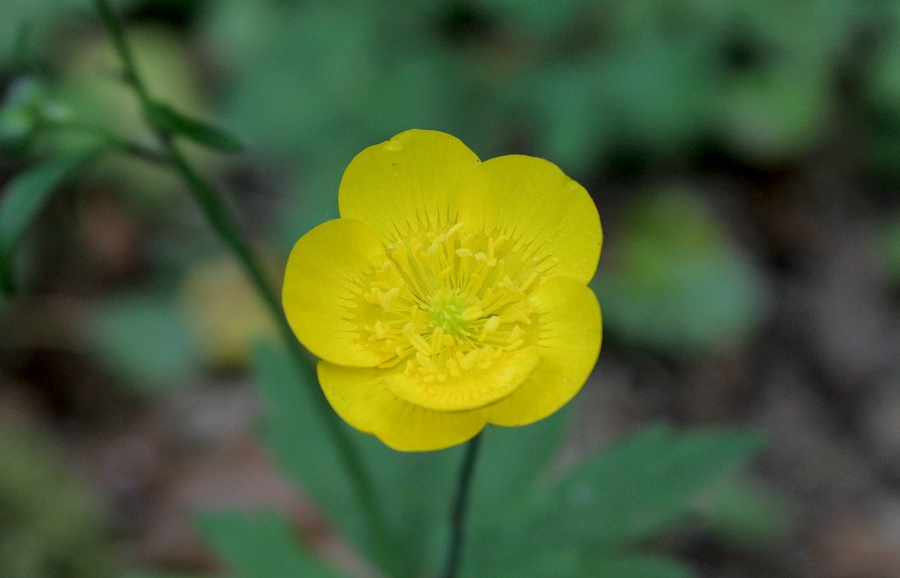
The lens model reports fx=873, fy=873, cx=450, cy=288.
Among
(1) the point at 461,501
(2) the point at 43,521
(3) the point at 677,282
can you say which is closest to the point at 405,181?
(1) the point at 461,501

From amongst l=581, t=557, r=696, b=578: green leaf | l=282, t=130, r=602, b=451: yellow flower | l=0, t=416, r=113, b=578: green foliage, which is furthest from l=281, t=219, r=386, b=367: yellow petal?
l=0, t=416, r=113, b=578: green foliage

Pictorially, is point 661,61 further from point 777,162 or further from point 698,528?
point 698,528

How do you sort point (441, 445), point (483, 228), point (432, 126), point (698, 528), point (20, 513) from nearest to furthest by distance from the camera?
point (441, 445)
point (483, 228)
point (20, 513)
point (698, 528)
point (432, 126)

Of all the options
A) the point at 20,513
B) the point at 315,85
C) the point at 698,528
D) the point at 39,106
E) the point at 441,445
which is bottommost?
the point at 698,528

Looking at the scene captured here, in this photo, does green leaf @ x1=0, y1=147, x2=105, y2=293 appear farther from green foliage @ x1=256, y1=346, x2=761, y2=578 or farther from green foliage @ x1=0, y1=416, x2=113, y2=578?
green foliage @ x1=0, y1=416, x2=113, y2=578

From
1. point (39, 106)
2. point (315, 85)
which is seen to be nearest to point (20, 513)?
point (39, 106)
